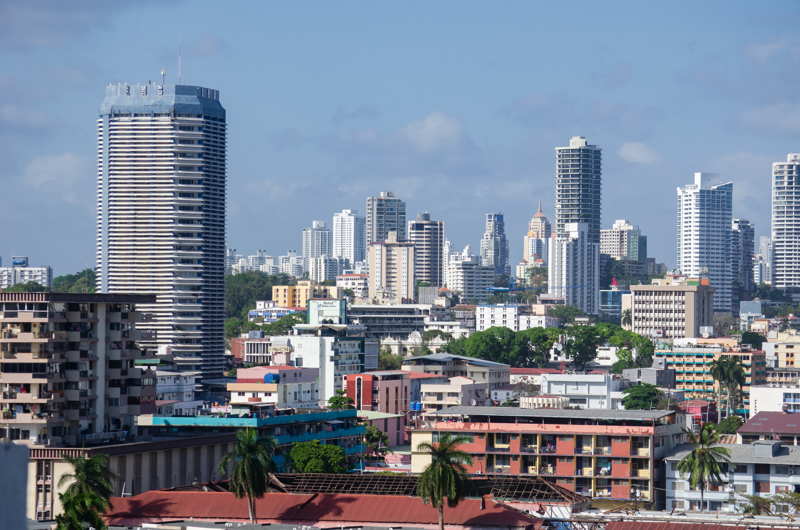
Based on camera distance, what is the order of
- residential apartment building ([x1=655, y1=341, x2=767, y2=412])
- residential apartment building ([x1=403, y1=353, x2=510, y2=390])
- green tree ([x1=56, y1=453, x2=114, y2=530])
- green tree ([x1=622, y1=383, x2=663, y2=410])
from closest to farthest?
green tree ([x1=56, y1=453, x2=114, y2=530]), green tree ([x1=622, y1=383, x2=663, y2=410]), residential apartment building ([x1=403, y1=353, x2=510, y2=390]), residential apartment building ([x1=655, y1=341, x2=767, y2=412])

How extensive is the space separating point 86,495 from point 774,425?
133 ft

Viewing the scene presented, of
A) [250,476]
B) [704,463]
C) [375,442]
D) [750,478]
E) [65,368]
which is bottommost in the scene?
[375,442]

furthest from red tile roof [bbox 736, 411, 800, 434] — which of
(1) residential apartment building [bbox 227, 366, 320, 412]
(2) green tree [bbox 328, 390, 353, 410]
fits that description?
(1) residential apartment building [bbox 227, 366, 320, 412]

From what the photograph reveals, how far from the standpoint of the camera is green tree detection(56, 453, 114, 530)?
5253 cm

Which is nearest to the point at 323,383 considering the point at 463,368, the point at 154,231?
the point at 463,368

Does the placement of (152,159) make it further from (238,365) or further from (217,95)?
(238,365)

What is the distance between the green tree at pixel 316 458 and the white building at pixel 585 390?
1516 inches

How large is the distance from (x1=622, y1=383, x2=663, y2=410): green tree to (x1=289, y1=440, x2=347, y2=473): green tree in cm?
4156

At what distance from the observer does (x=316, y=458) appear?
8231cm

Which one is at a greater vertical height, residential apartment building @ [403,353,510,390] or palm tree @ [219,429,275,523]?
palm tree @ [219,429,275,523]

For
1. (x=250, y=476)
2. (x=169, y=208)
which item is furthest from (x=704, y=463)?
(x=169, y=208)

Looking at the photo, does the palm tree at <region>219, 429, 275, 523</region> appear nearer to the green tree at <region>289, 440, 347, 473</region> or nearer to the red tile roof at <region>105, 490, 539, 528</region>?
the red tile roof at <region>105, 490, 539, 528</region>

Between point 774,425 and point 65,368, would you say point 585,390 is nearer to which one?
point 774,425

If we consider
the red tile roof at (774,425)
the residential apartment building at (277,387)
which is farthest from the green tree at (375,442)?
the red tile roof at (774,425)
